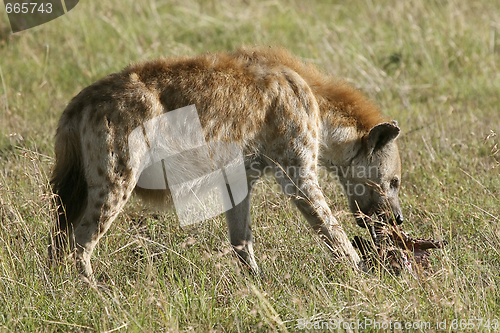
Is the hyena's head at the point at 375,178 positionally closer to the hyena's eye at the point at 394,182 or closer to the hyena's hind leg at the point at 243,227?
the hyena's eye at the point at 394,182

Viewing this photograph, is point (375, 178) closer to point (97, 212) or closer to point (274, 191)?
point (274, 191)

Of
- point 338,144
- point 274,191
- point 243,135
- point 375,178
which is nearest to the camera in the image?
point 243,135

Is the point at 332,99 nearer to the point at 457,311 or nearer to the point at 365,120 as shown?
the point at 365,120

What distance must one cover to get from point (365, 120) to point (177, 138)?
1.45 m

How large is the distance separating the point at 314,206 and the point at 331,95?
36.4 inches

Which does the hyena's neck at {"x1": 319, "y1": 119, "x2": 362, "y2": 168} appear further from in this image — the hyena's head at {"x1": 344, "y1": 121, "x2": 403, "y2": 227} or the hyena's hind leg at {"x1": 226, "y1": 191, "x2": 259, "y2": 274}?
the hyena's hind leg at {"x1": 226, "y1": 191, "x2": 259, "y2": 274}

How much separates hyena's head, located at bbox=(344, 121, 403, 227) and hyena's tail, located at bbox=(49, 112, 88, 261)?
1941 millimetres

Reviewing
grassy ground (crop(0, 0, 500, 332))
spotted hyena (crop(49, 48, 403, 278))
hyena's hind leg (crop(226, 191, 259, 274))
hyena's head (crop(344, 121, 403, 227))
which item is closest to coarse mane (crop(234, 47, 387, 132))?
spotted hyena (crop(49, 48, 403, 278))

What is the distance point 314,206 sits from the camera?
407 cm

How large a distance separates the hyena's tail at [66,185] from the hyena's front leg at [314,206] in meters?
1.31

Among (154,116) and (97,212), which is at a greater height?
(154,116)

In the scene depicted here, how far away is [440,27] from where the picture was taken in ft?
30.1

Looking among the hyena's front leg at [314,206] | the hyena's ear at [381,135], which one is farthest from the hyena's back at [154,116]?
the hyena's ear at [381,135]

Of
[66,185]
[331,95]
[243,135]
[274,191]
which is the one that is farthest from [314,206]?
[66,185]
